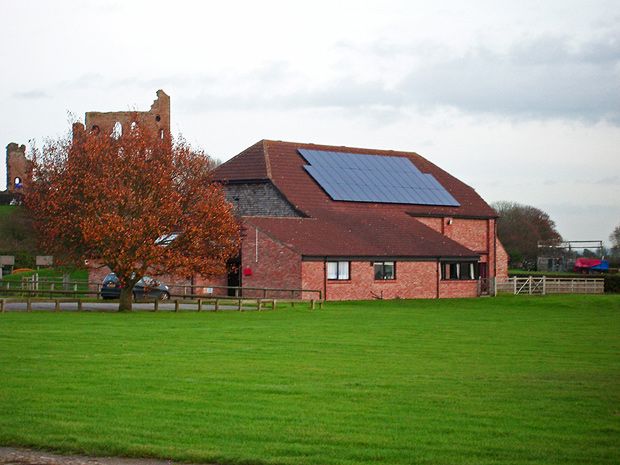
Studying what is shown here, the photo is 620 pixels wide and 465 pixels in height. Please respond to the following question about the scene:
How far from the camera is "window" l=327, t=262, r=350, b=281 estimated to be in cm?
5772

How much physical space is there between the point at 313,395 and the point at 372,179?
5519 centimetres

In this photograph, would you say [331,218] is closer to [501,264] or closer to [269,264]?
[269,264]

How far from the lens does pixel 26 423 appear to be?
14.1m

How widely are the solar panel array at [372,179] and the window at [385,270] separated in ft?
24.7

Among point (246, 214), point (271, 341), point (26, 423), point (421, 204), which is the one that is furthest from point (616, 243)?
point (26, 423)

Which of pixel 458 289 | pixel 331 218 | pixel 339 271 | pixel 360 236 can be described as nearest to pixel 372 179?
pixel 331 218

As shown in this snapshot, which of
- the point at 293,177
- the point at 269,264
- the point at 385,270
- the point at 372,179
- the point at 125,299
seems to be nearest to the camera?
the point at 125,299

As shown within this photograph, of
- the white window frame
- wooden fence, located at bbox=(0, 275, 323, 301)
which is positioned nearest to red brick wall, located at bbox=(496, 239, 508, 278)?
the white window frame

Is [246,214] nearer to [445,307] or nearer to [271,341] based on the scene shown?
[445,307]

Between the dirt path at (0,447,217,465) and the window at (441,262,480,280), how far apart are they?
174 ft

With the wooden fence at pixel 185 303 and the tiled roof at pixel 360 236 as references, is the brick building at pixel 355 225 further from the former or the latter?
the wooden fence at pixel 185 303

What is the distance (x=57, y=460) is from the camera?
487 inches

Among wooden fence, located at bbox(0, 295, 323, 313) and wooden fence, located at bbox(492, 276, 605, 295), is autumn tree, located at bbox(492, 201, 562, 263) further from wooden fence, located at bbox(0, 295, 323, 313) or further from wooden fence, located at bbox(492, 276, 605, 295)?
wooden fence, located at bbox(0, 295, 323, 313)

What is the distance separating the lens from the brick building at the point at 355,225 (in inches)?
2255
